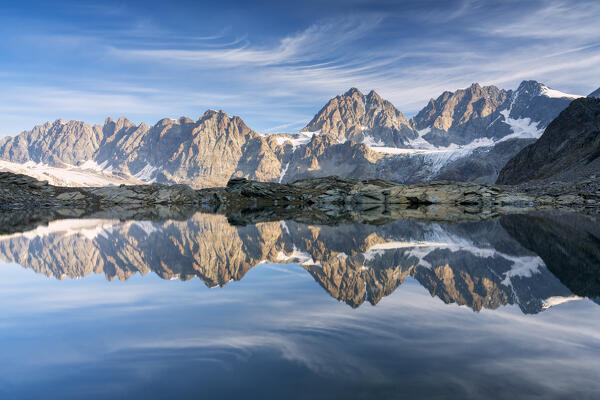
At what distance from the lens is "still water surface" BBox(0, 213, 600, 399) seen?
5832 millimetres

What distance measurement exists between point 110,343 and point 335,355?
4.44 metres

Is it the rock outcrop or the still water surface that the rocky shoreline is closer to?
the rock outcrop

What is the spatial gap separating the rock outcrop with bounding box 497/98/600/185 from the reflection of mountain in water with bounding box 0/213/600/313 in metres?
98.9

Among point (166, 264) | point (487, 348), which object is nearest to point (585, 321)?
point (487, 348)

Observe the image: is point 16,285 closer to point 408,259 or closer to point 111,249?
point 111,249

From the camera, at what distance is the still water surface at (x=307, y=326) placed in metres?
5.83

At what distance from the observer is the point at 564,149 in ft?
429

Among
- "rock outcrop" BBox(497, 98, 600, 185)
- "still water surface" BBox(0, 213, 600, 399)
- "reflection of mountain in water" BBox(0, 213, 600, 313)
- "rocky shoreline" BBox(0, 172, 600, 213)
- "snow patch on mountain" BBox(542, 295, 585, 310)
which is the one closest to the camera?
"still water surface" BBox(0, 213, 600, 399)

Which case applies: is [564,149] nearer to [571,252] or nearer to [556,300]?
[571,252]

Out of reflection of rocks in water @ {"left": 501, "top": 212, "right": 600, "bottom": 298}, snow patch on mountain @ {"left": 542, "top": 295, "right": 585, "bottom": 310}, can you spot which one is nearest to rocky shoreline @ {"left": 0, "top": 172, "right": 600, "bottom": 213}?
reflection of rocks in water @ {"left": 501, "top": 212, "right": 600, "bottom": 298}

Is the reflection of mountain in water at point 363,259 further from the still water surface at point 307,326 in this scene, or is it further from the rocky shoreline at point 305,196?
the rocky shoreline at point 305,196

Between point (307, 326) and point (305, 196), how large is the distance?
98315 millimetres

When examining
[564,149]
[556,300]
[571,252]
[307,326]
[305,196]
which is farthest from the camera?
[564,149]

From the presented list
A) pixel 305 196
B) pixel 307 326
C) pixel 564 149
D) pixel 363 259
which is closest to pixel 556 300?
pixel 307 326
